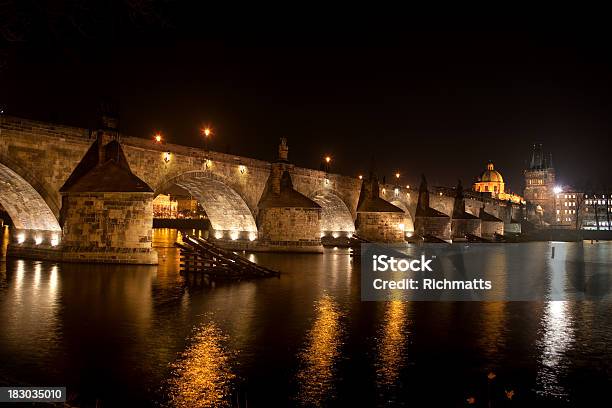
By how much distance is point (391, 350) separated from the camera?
9.59 metres

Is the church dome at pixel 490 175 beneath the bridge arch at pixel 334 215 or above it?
above

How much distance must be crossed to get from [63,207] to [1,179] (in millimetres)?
3013

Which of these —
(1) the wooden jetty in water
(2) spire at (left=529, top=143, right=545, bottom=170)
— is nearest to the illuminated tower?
(2) spire at (left=529, top=143, right=545, bottom=170)

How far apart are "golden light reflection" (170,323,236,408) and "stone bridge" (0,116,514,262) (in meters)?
16.6

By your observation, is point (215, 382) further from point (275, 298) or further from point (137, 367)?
point (275, 298)

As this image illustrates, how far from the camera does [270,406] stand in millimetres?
6676

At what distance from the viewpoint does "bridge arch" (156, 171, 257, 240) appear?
114ft

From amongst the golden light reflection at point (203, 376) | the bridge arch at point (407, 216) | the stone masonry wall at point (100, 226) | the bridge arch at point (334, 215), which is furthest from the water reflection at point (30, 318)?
the bridge arch at point (407, 216)

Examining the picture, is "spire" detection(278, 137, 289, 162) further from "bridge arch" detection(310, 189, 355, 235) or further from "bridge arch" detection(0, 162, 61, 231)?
"bridge arch" detection(0, 162, 61, 231)

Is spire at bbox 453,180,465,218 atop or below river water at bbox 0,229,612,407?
atop

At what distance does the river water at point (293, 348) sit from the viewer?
7.22 m

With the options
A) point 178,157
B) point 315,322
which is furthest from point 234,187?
point 315,322

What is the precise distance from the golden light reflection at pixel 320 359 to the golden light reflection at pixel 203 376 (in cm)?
103

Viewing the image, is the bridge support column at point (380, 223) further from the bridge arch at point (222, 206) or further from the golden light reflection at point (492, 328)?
the golden light reflection at point (492, 328)
